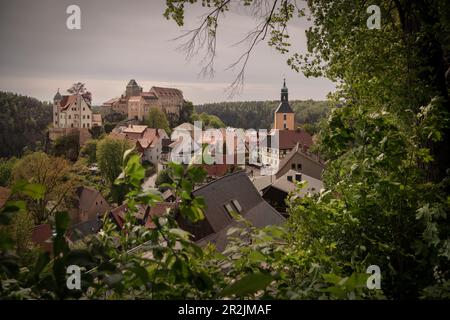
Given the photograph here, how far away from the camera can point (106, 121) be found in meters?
53.8

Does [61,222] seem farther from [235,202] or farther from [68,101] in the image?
[68,101]

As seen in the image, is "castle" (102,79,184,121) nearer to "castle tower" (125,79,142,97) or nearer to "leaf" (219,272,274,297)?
"castle tower" (125,79,142,97)

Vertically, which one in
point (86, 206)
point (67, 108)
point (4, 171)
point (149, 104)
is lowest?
point (86, 206)

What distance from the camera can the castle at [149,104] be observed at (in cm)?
5467

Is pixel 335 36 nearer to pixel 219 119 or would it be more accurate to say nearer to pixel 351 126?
pixel 351 126

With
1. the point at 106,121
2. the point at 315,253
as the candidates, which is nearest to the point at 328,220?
the point at 315,253

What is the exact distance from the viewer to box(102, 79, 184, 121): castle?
179 feet

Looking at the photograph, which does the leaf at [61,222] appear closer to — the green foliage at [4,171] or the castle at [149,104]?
the green foliage at [4,171]

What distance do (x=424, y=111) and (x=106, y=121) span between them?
5444 centimetres

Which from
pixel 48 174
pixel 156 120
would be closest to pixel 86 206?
pixel 48 174

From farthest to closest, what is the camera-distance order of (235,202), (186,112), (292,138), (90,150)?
(186,112) < (292,138) < (90,150) < (235,202)

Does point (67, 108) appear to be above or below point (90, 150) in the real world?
above

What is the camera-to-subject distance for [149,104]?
56469 millimetres

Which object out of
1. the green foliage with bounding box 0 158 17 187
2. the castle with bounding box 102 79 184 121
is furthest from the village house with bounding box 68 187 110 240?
the castle with bounding box 102 79 184 121
